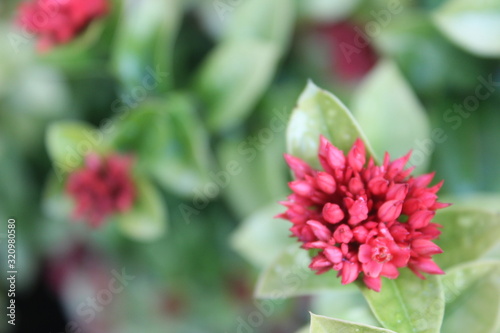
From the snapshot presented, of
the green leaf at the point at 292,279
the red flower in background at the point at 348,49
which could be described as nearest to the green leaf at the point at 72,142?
the green leaf at the point at 292,279

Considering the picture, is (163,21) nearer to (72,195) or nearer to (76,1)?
(76,1)

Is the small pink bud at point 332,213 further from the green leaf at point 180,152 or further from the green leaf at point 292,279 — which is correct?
the green leaf at point 180,152

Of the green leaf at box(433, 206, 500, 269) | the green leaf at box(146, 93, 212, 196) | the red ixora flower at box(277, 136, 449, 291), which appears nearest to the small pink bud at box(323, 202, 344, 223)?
the red ixora flower at box(277, 136, 449, 291)

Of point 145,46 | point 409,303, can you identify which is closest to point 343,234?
point 409,303

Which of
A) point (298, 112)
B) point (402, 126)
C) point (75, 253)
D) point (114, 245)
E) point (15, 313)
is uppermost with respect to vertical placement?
point (298, 112)

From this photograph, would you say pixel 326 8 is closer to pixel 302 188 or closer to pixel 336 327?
pixel 302 188

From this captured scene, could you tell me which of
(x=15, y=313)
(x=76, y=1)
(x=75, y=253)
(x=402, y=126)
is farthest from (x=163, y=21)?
(x=15, y=313)

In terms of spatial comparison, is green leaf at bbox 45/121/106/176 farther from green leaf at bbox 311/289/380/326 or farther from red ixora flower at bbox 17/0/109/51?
green leaf at bbox 311/289/380/326

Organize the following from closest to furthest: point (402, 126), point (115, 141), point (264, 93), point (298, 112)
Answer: point (298, 112) < point (402, 126) < point (115, 141) < point (264, 93)
